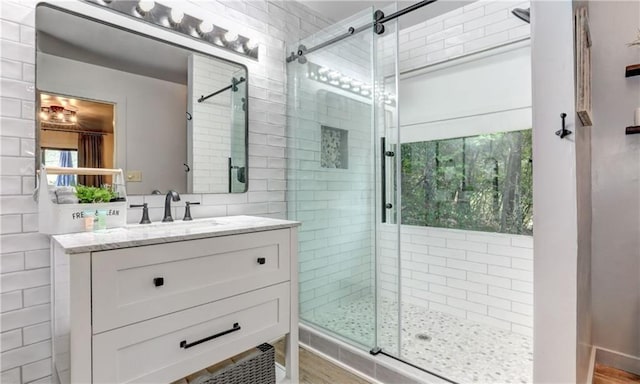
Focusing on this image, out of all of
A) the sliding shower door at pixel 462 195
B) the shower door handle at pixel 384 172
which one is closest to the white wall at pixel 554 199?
the sliding shower door at pixel 462 195

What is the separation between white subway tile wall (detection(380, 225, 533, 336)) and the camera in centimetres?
253

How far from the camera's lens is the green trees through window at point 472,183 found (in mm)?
2594

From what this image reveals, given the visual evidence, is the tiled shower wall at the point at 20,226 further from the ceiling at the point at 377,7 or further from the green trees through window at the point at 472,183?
the green trees through window at the point at 472,183

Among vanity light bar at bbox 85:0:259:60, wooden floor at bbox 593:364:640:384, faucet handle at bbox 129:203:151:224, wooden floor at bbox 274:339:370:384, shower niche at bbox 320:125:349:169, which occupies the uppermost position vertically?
vanity light bar at bbox 85:0:259:60

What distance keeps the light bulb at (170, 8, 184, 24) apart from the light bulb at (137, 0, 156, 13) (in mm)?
111

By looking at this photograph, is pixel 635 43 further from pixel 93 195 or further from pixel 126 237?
pixel 93 195

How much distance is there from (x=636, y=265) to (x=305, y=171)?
220 centimetres

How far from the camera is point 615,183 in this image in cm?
214

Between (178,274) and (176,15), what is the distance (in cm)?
151

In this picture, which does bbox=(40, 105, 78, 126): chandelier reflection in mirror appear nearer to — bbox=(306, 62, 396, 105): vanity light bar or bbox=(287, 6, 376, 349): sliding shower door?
bbox=(287, 6, 376, 349): sliding shower door

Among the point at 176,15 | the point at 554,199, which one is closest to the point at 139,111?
the point at 176,15

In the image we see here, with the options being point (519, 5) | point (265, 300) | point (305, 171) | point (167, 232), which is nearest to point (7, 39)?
point (167, 232)

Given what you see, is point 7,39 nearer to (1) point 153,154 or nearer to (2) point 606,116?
(1) point 153,154

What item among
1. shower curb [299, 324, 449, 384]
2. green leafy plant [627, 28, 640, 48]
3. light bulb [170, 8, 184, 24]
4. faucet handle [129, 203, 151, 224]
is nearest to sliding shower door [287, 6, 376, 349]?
shower curb [299, 324, 449, 384]
